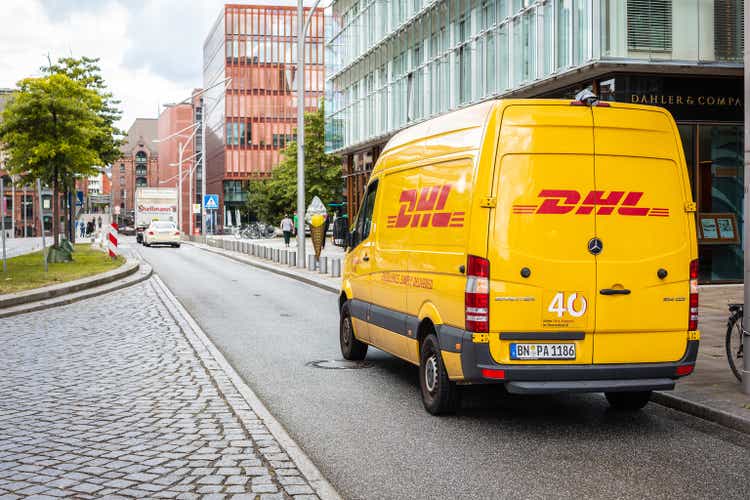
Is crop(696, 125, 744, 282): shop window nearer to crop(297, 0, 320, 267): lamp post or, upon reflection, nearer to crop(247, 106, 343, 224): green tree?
crop(297, 0, 320, 267): lamp post

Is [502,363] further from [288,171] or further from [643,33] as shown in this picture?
[288,171]

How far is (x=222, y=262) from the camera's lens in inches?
1395

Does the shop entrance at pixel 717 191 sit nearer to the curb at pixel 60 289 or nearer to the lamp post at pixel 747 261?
the lamp post at pixel 747 261

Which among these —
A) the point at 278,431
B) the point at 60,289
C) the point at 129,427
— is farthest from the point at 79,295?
the point at 278,431

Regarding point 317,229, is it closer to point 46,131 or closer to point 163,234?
point 46,131

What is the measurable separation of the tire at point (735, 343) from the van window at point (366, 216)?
3.63m

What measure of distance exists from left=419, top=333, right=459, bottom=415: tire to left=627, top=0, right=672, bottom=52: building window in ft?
44.5

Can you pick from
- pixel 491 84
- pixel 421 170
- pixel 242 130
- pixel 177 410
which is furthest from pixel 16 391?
pixel 242 130

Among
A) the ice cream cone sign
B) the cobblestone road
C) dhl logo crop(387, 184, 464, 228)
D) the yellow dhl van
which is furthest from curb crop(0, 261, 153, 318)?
the yellow dhl van

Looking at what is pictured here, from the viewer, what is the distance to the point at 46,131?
27.7 meters

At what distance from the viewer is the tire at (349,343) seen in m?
10.3

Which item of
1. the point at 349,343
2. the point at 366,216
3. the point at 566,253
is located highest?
the point at 366,216

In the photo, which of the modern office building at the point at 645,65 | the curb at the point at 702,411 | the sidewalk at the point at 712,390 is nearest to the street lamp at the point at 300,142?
the modern office building at the point at 645,65

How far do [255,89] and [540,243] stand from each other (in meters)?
98.6
